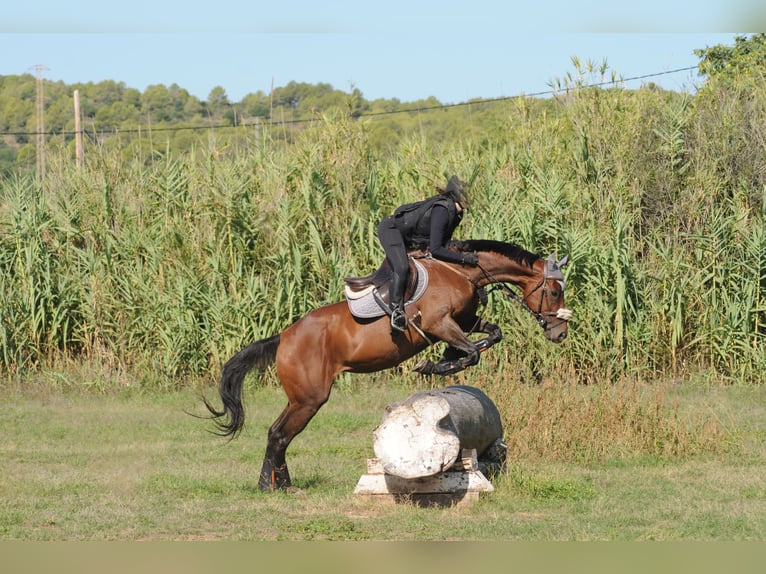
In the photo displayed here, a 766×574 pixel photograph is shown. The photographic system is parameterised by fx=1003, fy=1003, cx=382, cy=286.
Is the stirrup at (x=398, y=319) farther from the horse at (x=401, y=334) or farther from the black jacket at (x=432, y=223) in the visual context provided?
the black jacket at (x=432, y=223)

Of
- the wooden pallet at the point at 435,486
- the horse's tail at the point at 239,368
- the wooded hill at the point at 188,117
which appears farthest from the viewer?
the wooded hill at the point at 188,117

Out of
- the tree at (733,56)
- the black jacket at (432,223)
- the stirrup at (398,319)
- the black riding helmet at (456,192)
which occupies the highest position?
the tree at (733,56)

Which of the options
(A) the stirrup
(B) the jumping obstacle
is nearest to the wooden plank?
(B) the jumping obstacle

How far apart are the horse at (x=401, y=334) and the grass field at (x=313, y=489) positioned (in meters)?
0.75

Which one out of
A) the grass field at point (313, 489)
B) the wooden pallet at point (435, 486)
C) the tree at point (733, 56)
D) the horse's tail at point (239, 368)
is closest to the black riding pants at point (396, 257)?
the horse's tail at point (239, 368)

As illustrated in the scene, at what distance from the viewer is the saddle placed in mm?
9875

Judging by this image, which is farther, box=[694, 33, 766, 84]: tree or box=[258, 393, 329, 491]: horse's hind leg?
box=[694, 33, 766, 84]: tree

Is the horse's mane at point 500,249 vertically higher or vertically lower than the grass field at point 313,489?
higher

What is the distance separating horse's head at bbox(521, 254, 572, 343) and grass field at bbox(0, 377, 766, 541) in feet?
4.77

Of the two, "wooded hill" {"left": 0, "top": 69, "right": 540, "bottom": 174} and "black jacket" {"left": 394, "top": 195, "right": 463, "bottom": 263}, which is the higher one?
"wooded hill" {"left": 0, "top": 69, "right": 540, "bottom": 174}

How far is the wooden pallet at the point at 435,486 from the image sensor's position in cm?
906

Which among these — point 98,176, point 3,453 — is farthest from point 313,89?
point 3,453

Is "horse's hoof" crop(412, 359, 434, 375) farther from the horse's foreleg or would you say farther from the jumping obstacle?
the jumping obstacle

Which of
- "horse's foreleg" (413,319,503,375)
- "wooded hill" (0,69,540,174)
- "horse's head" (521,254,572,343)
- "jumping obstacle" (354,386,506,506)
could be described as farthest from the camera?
"wooded hill" (0,69,540,174)
